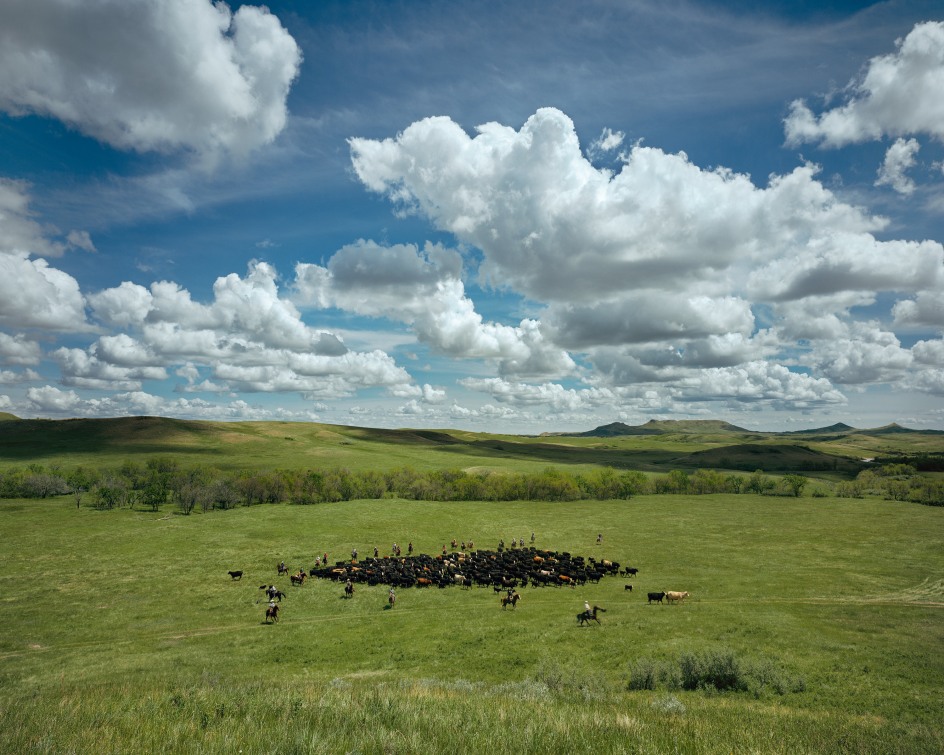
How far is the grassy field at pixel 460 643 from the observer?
10078 millimetres

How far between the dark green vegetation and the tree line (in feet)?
33.2

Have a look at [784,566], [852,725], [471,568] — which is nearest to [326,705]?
[852,725]

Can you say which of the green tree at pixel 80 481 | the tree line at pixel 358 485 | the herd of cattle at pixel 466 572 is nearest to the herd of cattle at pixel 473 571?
the herd of cattle at pixel 466 572

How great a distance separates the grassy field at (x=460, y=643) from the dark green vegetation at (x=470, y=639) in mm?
158

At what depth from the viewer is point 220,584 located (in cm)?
4669

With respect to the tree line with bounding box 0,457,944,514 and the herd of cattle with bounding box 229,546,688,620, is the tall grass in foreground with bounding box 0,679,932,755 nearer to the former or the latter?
the herd of cattle with bounding box 229,546,688,620

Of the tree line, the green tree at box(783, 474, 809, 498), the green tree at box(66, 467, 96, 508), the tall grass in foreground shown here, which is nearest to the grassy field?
the tall grass in foreground

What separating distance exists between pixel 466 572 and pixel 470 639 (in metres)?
19.0

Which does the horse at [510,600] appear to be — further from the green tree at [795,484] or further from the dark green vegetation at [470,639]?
the green tree at [795,484]

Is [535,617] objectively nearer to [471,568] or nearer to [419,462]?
[471,568]

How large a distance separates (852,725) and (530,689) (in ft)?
34.7

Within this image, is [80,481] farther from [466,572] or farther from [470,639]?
[470,639]

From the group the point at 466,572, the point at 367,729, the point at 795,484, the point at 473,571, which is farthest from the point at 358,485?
the point at 367,729

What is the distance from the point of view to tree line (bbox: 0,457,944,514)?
95.7 m
